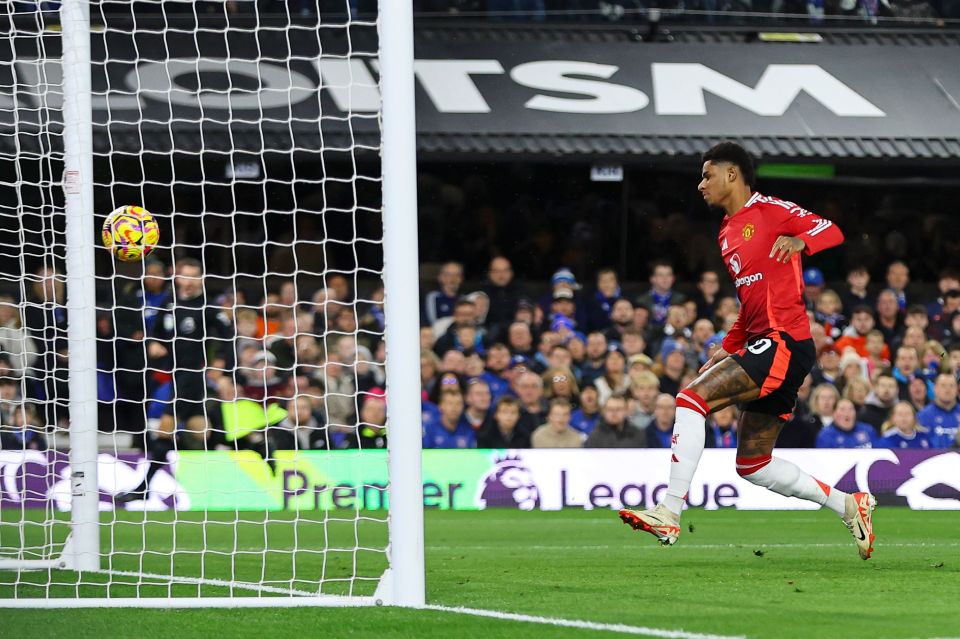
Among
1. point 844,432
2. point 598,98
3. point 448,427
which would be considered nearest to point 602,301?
point 598,98

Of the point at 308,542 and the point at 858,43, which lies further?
the point at 858,43

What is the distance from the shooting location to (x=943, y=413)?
552 inches

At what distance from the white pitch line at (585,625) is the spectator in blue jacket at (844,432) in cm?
827

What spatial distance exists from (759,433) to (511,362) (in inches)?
280

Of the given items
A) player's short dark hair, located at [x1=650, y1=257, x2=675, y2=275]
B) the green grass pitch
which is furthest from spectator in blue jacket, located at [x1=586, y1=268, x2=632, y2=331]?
the green grass pitch

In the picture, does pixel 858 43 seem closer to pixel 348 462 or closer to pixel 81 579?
pixel 348 462

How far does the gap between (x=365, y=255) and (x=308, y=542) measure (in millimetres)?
6945

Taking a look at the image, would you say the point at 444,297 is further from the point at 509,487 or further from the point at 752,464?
the point at 752,464

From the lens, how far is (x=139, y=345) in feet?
41.1

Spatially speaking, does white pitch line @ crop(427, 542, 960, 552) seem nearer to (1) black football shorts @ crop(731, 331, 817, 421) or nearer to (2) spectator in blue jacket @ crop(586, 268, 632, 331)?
(1) black football shorts @ crop(731, 331, 817, 421)

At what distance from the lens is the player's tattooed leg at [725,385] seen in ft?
23.7

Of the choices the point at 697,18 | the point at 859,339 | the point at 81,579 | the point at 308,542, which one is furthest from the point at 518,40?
the point at 81,579

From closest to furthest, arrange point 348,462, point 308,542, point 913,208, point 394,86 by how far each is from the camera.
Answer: point 394,86, point 308,542, point 348,462, point 913,208

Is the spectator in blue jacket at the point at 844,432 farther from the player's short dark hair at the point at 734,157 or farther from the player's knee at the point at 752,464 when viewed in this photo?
the player's short dark hair at the point at 734,157
